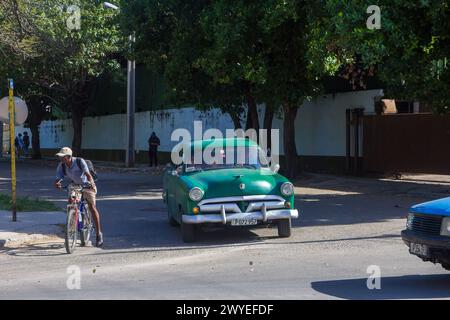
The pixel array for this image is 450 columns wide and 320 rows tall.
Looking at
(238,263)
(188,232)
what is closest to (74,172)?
(188,232)

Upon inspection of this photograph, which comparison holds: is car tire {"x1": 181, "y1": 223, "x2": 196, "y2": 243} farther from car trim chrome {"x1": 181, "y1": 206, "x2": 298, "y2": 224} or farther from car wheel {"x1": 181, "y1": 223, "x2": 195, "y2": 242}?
car trim chrome {"x1": 181, "y1": 206, "x2": 298, "y2": 224}

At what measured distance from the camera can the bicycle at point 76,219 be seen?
1119 centimetres

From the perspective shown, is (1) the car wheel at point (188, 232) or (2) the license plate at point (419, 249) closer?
(2) the license plate at point (419, 249)

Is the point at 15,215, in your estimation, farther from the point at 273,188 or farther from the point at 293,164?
the point at 293,164

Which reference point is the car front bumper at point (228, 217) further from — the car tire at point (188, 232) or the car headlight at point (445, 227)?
the car headlight at point (445, 227)

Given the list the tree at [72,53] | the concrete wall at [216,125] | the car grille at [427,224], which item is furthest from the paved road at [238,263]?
the tree at [72,53]

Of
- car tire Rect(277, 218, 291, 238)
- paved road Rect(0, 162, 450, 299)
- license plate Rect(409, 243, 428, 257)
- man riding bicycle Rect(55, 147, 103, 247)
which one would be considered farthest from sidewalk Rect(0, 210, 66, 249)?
license plate Rect(409, 243, 428, 257)

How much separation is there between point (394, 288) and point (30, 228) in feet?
25.7

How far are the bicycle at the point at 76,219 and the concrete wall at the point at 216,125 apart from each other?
617 inches

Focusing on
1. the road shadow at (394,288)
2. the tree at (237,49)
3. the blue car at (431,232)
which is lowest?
the road shadow at (394,288)

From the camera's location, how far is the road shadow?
7477 millimetres

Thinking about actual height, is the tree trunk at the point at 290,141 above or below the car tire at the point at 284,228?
above
